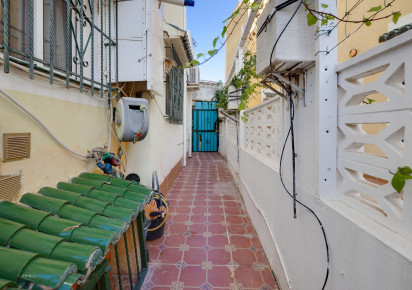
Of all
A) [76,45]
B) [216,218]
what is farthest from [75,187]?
[216,218]

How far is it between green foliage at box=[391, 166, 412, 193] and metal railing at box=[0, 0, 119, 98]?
216 cm

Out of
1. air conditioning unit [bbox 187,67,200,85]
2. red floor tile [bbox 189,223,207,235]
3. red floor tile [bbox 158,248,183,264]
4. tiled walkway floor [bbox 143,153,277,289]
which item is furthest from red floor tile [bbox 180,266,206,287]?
air conditioning unit [bbox 187,67,200,85]

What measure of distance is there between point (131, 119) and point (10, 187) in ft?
4.29

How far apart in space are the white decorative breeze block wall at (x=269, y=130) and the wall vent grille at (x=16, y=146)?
231cm

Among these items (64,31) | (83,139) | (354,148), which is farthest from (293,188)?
(64,31)

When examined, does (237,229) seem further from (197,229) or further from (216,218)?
(197,229)

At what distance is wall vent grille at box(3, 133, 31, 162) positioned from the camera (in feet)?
4.58

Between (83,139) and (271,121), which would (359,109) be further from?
(83,139)

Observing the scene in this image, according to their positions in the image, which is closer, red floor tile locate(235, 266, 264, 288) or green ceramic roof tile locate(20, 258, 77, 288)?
green ceramic roof tile locate(20, 258, 77, 288)

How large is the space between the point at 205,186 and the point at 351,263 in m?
5.03

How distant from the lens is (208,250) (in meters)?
3.08

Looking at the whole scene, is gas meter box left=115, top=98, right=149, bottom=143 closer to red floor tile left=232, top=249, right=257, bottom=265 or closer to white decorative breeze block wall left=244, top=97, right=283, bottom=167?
white decorative breeze block wall left=244, top=97, right=283, bottom=167

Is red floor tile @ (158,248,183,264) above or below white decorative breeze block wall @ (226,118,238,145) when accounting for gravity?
below

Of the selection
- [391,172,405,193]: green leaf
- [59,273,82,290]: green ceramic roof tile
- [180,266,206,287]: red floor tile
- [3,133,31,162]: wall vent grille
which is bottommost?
[180,266,206,287]: red floor tile
